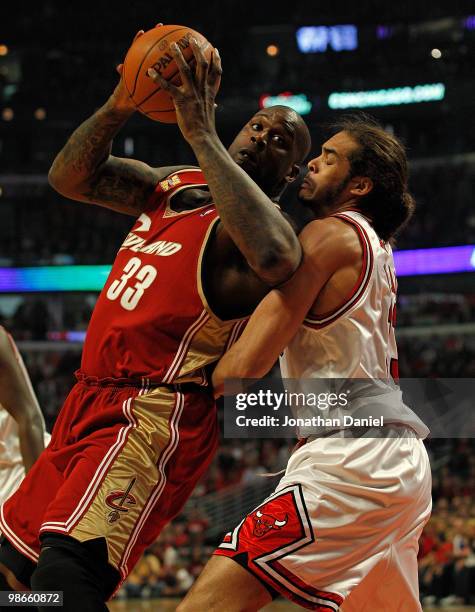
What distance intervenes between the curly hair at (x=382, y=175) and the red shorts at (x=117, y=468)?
877 millimetres

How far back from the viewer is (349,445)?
8.94ft

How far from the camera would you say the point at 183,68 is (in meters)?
2.79

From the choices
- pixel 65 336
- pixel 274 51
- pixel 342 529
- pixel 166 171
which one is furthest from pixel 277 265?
pixel 274 51

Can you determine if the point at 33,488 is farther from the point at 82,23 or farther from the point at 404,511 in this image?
the point at 82,23

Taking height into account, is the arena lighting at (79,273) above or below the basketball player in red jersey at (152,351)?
below

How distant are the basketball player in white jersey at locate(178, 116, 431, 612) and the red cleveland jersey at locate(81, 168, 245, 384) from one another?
230 mm

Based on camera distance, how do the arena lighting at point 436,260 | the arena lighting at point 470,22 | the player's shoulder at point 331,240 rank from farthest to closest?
the arena lighting at point 470,22 < the arena lighting at point 436,260 < the player's shoulder at point 331,240

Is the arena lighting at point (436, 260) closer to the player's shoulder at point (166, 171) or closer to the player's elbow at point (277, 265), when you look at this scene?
the player's shoulder at point (166, 171)

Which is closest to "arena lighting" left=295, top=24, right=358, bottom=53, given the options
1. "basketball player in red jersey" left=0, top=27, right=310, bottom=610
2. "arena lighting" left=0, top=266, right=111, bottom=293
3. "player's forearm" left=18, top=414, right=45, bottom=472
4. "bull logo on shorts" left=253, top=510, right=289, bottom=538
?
"arena lighting" left=0, top=266, right=111, bottom=293

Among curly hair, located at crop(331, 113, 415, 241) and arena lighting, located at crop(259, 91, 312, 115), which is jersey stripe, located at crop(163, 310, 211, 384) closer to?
curly hair, located at crop(331, 113, 415, 241)

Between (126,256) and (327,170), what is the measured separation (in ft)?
2.70

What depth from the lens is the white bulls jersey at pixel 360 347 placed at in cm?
277

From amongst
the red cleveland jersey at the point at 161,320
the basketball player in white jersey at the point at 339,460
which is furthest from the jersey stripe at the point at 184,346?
the basketball player in white jersey at the point at 339,460

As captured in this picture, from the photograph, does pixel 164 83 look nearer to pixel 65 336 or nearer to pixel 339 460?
pixel 339 460
